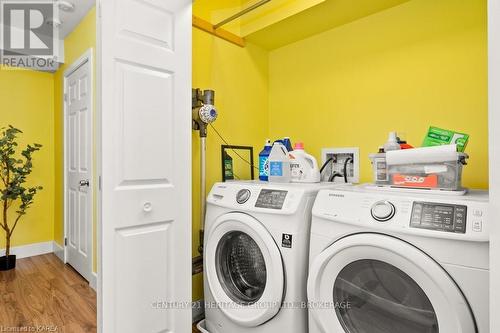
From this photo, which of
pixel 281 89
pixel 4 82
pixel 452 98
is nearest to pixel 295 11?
pixel 281 89

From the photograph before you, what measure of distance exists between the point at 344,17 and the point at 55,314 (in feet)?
9.41

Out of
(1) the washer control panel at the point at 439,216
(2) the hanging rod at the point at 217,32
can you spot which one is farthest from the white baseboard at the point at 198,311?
(2) the hanging rod at the point at 217,32

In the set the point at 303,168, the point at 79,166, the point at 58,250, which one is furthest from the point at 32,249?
the point at 303,168

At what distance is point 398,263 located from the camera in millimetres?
947

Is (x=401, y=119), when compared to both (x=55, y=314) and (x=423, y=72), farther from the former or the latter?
(x=55, y=314)

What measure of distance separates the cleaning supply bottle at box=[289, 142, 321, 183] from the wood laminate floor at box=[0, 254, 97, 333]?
65.0 inches

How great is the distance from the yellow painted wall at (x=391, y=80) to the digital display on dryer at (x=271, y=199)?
77 centimetres

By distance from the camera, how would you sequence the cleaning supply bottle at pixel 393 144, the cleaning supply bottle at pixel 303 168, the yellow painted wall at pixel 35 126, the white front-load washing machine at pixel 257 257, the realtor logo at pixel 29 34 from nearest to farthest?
the white front-load washing machine at pixel 257 257, the cleaning supply bottle at pixel 393 144, the cleaning supply bottle at pixel 303 168, the realtor logo at pixel 29 34, the yellow painted wall at pixel 35 126

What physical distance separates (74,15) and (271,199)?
8.21 feet

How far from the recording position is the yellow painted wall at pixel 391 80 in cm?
145

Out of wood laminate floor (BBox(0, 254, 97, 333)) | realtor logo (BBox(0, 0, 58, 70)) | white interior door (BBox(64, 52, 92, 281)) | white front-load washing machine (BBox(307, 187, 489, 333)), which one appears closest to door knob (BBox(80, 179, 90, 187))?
white interior door (BBox(64, 52, 92, 281))

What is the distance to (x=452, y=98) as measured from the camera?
1514 mm

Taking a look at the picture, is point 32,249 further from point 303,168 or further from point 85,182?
point 303,168

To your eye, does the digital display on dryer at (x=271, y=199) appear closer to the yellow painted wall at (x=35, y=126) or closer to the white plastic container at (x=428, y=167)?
the white plastic container at (x=428, y=167)
